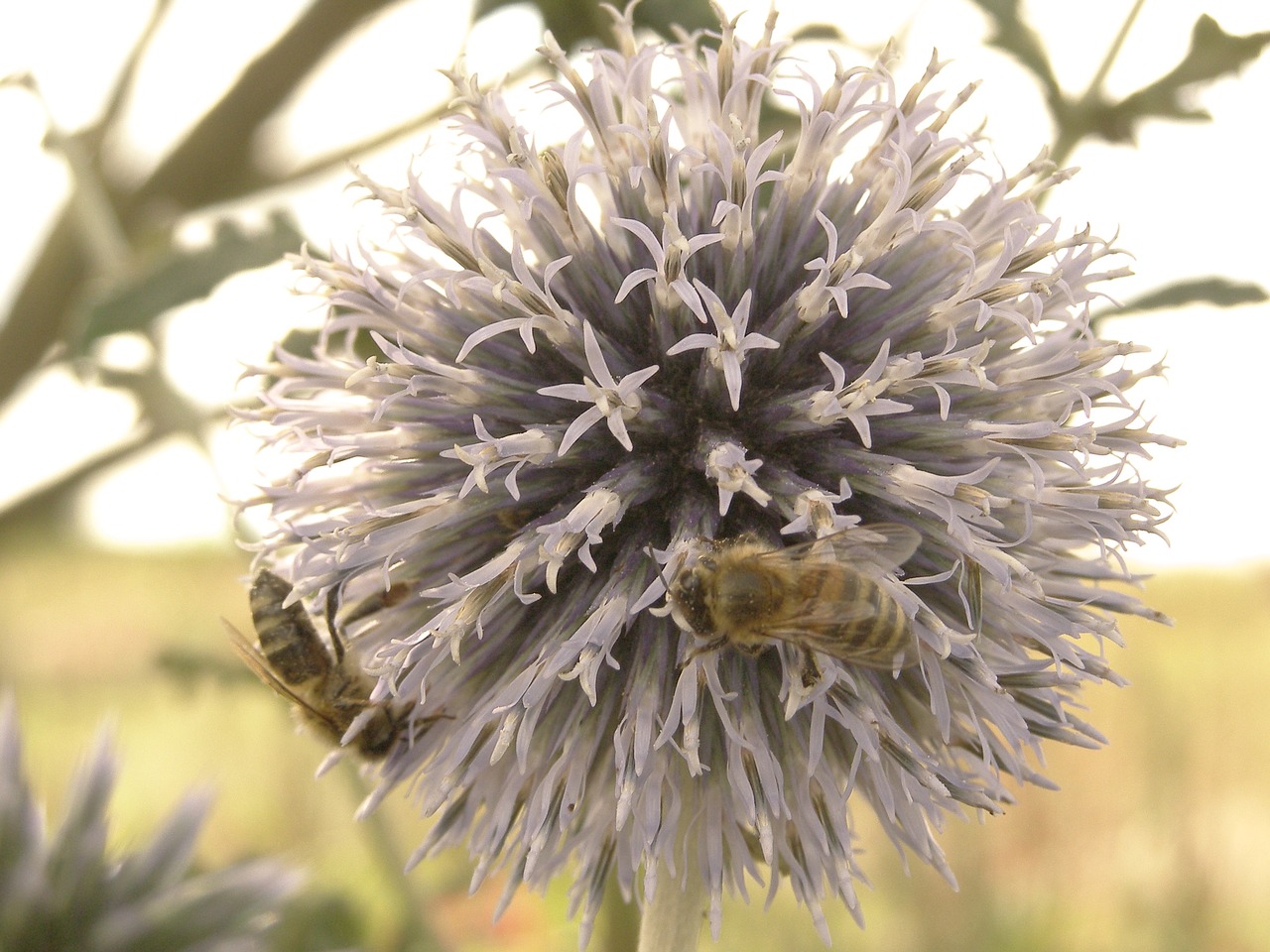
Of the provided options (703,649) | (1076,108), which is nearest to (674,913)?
(703,649)

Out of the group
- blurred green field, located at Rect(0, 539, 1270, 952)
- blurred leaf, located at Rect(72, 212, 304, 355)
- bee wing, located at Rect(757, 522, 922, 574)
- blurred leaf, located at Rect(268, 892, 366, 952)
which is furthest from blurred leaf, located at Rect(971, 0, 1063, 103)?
blurred green field, located at Rect(0, 539, 1270, 952)

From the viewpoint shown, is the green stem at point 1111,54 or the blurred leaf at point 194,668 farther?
the blurred leaf at point 194,668

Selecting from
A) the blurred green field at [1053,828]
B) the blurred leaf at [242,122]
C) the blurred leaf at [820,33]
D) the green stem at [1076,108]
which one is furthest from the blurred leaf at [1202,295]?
the blurred leaf at [242,122]

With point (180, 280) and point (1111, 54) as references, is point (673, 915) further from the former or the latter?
point (1111, 54)

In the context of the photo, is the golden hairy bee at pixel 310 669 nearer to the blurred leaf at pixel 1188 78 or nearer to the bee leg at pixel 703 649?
the bee leg at pixel 703 649

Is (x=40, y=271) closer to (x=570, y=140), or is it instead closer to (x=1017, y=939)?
(x=570, y=140)

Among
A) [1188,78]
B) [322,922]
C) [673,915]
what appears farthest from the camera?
[322,922]

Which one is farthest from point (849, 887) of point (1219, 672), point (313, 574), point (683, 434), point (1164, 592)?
point (1164, 592)
